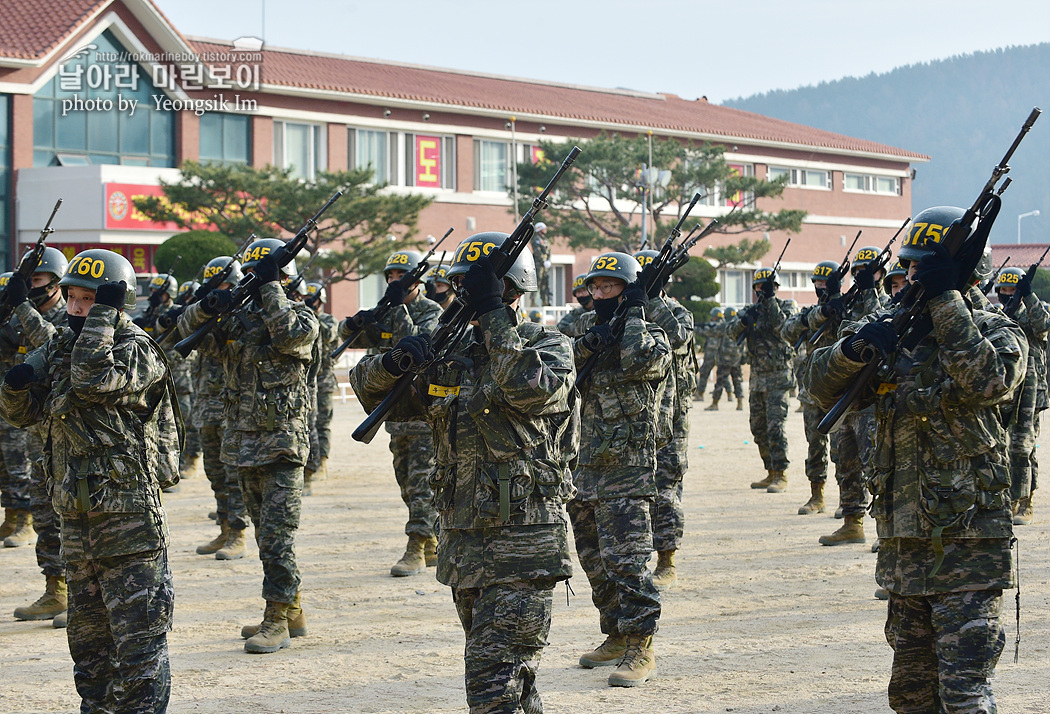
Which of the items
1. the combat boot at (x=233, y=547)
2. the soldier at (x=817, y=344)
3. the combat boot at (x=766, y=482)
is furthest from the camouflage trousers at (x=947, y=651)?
the combat boot at (x=766, y=482)

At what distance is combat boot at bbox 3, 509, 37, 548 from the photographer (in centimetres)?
1034

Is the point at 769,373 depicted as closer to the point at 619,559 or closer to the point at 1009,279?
the point at 1009,279

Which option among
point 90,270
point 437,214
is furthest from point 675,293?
point 90,270

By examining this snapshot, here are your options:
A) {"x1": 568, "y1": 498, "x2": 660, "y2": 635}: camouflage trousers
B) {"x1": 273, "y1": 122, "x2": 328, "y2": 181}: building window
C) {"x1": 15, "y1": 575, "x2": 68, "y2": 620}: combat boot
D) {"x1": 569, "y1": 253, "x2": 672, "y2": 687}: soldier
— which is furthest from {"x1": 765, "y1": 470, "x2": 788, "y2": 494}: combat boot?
{"x1": 273, "y1": 122, "x2": 328, "y2": 181}: building window

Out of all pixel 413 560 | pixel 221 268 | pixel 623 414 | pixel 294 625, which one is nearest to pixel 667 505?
pixel 623 414

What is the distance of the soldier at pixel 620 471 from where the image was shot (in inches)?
253

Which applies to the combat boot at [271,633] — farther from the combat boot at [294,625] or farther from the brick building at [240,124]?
the brick building at [240,124]

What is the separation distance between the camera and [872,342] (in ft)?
15.5

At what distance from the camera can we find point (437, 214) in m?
39.8

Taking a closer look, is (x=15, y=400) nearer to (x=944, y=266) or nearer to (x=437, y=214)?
(x=944, y=266)

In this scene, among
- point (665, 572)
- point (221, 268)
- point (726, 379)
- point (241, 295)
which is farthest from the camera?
point (726, 379)

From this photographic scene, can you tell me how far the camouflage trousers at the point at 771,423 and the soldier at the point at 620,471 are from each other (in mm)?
6326

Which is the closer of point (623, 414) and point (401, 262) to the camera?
point (623, 414)

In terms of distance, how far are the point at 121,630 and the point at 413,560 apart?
14.4ft
